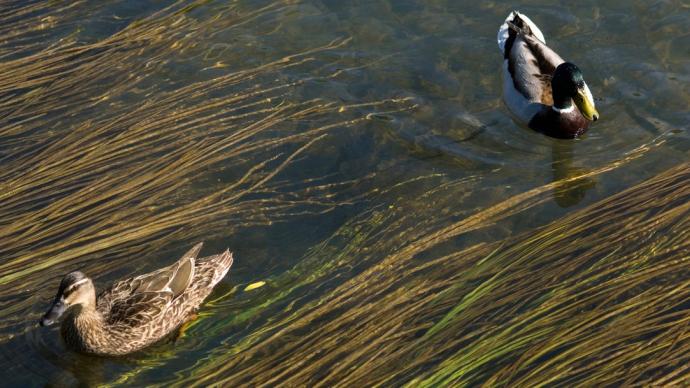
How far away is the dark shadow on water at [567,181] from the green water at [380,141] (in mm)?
18

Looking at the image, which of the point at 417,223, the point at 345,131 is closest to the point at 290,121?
the point at 345,131

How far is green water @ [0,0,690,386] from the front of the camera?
24.5 feet

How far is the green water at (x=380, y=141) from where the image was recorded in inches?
294

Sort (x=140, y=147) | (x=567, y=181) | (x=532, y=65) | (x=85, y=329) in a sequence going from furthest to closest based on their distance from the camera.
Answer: (x=532, y=65)
(x=140, y=147)
(x=567, y=181)
(x=85, y=329)

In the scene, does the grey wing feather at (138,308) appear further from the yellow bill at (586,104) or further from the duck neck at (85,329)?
the yellow bill at (586,104)

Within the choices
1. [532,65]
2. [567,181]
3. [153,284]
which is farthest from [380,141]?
[153,284]

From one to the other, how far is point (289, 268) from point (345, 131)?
76.9 inches

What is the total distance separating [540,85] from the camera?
1037cm

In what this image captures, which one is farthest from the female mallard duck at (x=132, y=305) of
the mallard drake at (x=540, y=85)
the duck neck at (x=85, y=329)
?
the mallard drake at (x=540, y=85)

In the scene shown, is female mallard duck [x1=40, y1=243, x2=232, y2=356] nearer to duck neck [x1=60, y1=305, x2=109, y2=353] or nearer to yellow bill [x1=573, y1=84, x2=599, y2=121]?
duck neck [x1=60, y1=305, x2=109, y2=353]

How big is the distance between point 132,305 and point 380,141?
282 cm

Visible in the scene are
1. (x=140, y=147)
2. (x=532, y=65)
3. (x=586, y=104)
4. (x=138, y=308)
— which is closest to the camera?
(x=138, y=308)

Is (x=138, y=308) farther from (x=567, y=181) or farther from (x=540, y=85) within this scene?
(x=540, y=85)

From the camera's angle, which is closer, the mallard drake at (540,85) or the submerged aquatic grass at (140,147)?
the submerged aquatic grass at (140,147)
